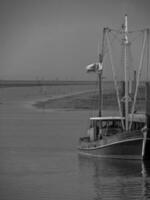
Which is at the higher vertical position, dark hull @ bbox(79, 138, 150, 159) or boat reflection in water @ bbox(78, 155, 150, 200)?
dark hull @ bbox(79, 138, 150, 159)

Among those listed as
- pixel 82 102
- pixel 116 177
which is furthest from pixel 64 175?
pixel 82 102

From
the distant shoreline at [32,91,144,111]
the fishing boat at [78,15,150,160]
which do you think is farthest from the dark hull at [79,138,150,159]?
the distant shoreline at [32,91,144,111]

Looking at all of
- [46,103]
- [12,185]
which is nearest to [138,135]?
[12,185]

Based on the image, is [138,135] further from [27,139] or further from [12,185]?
[27,139]

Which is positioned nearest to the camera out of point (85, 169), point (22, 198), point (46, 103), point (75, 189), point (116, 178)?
point (22, 198)

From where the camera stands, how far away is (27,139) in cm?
6725

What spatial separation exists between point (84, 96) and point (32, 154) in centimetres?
12850

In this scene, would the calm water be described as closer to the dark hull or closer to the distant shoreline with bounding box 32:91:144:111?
the dark hull

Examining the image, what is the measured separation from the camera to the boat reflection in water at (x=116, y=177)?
116 feet

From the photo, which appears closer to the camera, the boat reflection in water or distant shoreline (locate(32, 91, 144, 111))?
the boat reflection in water

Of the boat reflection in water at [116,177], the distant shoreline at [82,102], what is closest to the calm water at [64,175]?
the boat reflection in water at [116,177]

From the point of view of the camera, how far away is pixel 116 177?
1585 inches

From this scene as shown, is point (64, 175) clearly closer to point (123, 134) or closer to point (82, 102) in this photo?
point (123, 134)

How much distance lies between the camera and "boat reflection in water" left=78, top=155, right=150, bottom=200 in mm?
35303
